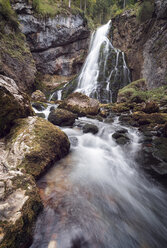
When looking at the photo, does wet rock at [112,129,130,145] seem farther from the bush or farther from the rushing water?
the bush

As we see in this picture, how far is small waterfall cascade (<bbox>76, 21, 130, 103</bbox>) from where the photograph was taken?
15266 mm

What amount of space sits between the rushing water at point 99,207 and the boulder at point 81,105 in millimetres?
5194

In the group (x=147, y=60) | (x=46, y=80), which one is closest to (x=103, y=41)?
(x=147, y=60)

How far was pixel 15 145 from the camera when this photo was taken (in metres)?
2.59

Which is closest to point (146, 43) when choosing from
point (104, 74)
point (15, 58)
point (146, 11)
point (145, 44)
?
point (145, 44)

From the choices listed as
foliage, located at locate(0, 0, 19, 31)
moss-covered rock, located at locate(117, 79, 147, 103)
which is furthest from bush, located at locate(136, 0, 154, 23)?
foliage, located at locate(0, 0, 19, 31)

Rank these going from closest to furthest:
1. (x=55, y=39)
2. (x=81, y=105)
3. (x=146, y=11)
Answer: (x=81, y=105) → (x=146, y=11) → (x=55, y=39)

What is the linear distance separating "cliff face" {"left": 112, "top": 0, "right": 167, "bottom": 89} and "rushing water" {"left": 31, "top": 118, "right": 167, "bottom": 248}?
10.9 metres

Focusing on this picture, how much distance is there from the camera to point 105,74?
16.5 m

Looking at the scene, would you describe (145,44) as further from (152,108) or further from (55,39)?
(55,39)

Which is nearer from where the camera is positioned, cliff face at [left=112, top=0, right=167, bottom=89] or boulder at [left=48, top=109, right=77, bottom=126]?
boulder at [left=48, top=109, right=77, bottom=126]

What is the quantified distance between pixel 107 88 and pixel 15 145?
47.4ft

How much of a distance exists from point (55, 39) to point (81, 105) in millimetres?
18720

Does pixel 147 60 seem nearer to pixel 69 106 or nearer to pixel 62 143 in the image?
pixel 69 106
